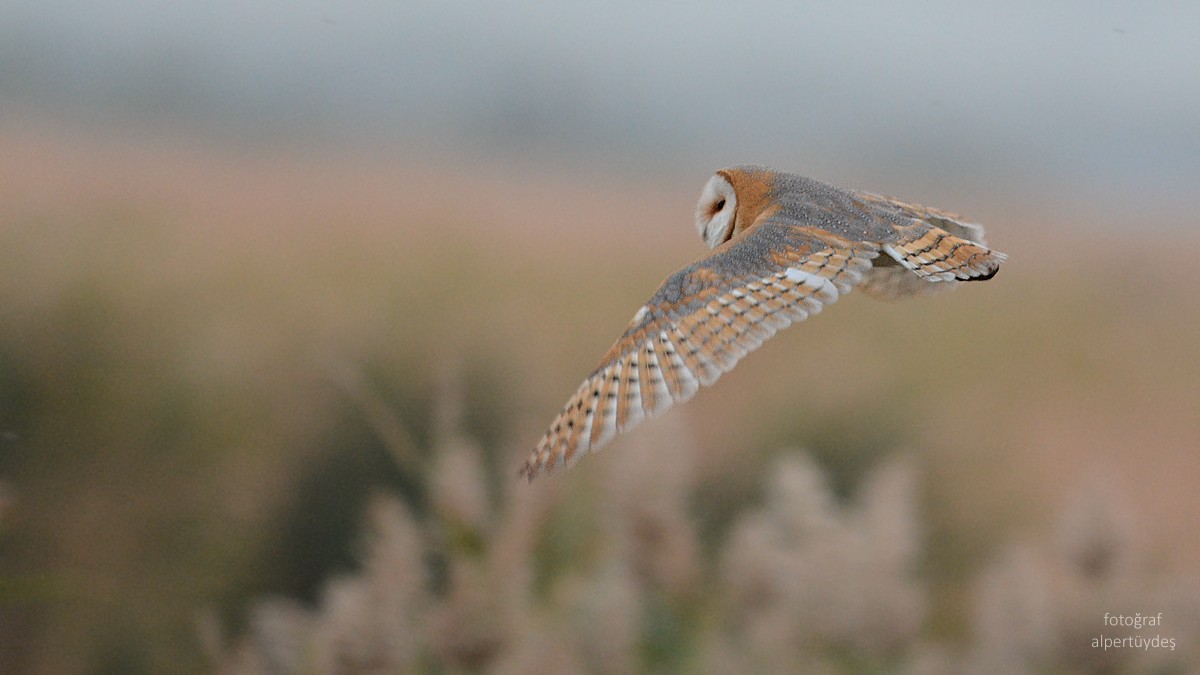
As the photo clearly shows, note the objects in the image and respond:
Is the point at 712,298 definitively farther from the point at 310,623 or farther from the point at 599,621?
the point at 310,623

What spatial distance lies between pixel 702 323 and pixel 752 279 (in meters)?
0.10

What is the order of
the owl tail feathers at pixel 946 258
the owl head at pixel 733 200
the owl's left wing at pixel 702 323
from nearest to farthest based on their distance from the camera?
the owl's left wing at pixel 702 323 < the owl tail feathers at pixel 946 258 < the owl head at pixel 733 200

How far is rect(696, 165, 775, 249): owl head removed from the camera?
1.56 metres

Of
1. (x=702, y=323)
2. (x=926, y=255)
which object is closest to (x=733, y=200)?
(x=926, y=255)

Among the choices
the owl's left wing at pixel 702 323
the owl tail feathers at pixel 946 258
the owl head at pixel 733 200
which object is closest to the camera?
the owl's left wing at pixel 702 323

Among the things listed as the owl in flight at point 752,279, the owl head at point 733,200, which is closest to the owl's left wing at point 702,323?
the owl in flight at point 752,279

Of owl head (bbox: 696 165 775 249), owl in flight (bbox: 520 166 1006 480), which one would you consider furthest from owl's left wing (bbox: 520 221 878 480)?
owl head (bbox: 696 165 775 249)

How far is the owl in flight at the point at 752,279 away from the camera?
1.15m

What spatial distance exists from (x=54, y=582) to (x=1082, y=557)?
235 cm

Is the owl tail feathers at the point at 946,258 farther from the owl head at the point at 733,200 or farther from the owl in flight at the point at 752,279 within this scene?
the owl head at the point at 733,200

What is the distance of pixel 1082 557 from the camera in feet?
8.81

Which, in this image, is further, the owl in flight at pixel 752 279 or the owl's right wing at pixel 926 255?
the owl's right wing at pixel 926 255

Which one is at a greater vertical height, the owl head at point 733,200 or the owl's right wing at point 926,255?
the owl head at point 733,200

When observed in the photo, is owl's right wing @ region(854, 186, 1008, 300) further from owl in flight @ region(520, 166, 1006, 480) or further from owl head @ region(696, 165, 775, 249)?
owl head @ region(696, 165, 775, 249)
